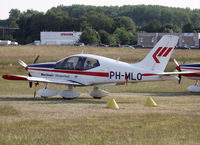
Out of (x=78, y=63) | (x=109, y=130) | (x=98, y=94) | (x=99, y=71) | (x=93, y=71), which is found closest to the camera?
(x=109, y=130)

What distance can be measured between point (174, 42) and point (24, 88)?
33.1ft

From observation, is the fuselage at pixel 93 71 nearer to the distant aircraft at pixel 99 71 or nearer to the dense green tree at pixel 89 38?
the distant aircraft at pixel 99 71

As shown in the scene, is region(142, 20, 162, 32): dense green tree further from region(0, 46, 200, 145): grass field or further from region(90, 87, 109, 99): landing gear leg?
Result: region(0, 46, 200, 145): grass field

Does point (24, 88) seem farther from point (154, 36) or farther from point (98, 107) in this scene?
point (154, 36)

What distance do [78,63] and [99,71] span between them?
0.99 m

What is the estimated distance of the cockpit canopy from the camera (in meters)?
18.4

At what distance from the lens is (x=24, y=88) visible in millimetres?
24750

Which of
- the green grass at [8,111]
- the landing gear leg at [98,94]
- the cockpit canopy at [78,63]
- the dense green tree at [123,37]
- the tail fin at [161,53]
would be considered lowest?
the dense green tree at [123,37]

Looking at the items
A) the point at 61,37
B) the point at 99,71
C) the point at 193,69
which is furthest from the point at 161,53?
the point at 61,37

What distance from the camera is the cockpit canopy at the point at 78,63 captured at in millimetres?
18406

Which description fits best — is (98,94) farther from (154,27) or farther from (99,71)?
(154,27)

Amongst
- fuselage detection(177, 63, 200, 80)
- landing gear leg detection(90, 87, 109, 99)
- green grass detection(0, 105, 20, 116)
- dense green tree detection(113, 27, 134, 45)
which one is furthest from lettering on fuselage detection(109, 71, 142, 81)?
dense green tree detection(113, 27, 134, 45)

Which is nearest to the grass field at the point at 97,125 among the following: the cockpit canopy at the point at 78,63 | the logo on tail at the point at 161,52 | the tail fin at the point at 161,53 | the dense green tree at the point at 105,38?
the tail fin at the point at 161,53

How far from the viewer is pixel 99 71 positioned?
18125 mm
